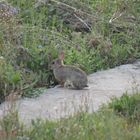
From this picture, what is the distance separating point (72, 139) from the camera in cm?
516

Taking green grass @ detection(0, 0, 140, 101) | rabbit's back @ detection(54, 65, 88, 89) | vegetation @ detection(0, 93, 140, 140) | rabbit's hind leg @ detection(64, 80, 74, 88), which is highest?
green grass @ detection(0, 0, 140, 101)

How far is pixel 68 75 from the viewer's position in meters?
7.75

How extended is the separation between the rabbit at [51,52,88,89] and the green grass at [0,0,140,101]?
0.21 meters

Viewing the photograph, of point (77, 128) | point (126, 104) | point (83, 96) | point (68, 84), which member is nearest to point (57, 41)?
point (68, 84)

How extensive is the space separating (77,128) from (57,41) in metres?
3.46

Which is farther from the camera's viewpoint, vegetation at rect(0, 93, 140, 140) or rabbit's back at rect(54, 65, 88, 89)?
rabbit's back at rect(54, 65, 88, 89)

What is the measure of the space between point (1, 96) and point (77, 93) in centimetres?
93

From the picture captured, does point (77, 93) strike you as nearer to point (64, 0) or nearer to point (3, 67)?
point (3, 67)

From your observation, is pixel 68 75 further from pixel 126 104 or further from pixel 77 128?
pixel 77 128

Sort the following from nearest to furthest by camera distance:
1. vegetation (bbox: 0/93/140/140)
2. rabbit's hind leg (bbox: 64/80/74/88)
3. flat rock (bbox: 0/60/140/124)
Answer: vegetation (bbox: 0/93/140/140)
flat rock (bbox: 0/60/140/124)
rabbit's hind leg (bbox: 64/80/74/88)

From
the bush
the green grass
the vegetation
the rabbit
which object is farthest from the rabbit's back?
the vegetation

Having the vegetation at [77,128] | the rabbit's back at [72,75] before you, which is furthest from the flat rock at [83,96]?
the vegetation at [77,128]

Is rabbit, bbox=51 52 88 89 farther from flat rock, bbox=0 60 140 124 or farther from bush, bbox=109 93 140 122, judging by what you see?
bush, bbox=109 93 140 122

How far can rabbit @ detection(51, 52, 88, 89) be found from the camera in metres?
7.66
